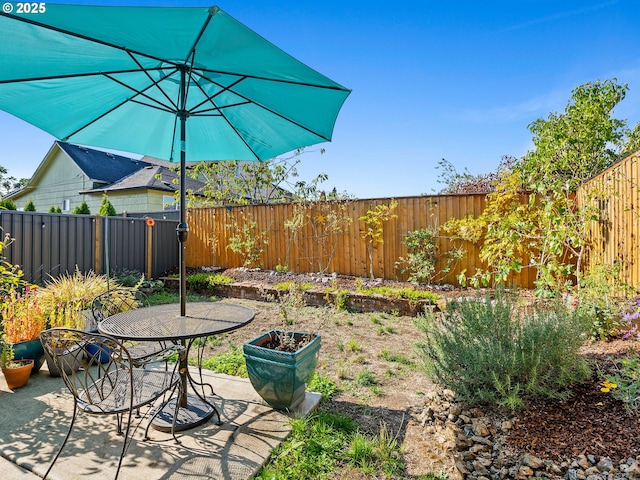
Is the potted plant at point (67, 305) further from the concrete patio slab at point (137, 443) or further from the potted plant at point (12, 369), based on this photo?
the concrete patio slab at point (137, 443)

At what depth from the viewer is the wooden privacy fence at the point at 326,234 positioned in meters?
5.98

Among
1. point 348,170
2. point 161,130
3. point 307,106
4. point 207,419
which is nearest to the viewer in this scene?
point 207,419

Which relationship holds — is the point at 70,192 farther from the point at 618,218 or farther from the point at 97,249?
the point at 618,218

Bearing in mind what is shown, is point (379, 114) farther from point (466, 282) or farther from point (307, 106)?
point (307, 106)

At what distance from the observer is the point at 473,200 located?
5.78 meters

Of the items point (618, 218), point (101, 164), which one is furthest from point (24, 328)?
point (101, 164)

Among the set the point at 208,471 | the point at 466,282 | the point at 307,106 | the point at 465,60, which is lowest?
the point at 208,471

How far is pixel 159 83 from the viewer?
8.99ft

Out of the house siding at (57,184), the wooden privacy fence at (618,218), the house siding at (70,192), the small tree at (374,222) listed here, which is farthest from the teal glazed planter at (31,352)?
the house siding at (57,184)

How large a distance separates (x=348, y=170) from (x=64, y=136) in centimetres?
760

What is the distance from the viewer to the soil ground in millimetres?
1764

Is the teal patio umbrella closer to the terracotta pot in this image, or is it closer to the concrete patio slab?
the concrete patio slab

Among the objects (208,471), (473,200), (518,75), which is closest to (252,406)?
(208,471)

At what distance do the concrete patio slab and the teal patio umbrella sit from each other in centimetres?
89
